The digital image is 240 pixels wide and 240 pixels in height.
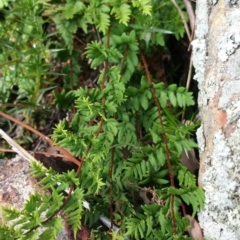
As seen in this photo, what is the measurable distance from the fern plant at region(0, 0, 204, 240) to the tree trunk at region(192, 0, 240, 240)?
6 cm

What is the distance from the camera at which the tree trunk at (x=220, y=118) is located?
1.70m

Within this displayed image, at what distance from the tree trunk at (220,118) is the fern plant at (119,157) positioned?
2.5 inches

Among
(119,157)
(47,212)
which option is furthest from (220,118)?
(47,212)

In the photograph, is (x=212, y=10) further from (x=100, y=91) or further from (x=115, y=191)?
(x=115, y=191)

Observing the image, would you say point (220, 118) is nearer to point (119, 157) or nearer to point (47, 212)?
point (119, 157)

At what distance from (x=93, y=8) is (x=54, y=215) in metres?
0.92

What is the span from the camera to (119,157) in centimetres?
190

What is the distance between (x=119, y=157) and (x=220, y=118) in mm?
428

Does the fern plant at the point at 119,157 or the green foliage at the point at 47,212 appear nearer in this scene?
the green foliage at the point at 47,212

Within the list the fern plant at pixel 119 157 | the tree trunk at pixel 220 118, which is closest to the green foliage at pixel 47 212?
the fern plant at pixel 119 157

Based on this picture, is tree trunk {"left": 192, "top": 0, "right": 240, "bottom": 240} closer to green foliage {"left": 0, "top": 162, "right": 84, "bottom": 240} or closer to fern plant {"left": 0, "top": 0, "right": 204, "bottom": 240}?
fern plant {"left": 0, "top": 0, "right": 204, "bottom": 240}

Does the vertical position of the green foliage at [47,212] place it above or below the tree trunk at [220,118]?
below

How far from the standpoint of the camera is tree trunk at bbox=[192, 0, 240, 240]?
1.70 metres

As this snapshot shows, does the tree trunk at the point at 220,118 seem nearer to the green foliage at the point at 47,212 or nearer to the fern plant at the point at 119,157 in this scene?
the fern plant at the point at 119,157
